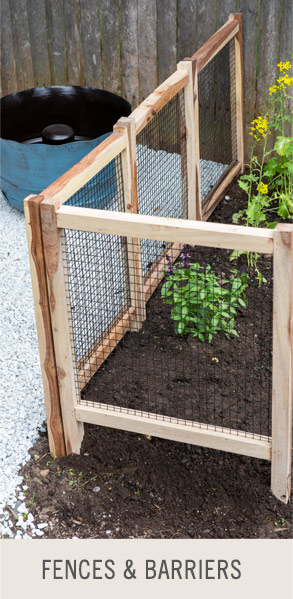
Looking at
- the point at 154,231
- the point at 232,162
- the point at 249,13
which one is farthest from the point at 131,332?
the point at 249,13

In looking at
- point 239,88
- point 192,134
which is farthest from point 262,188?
point 239,88

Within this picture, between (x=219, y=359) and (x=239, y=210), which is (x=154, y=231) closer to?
(x=219, y=359)

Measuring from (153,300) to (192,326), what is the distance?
0.43 m

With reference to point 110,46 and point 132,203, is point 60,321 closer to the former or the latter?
point 132,203

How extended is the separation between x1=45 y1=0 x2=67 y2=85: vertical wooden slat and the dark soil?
3046 millimetres

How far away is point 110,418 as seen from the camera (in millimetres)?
3387

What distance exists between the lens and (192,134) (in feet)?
15.5

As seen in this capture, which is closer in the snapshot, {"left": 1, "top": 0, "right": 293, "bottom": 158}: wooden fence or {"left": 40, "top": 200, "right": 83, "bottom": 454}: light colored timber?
{"left": 40, "top": 200, "right": 83, "bottom": 454}: light colored timber

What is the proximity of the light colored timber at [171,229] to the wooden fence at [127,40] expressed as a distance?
10.2ft

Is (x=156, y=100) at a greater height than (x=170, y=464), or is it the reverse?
(x=156, y=100)

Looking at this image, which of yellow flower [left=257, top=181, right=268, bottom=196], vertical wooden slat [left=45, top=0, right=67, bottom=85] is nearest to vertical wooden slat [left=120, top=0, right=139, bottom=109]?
vertical wooden slat [left=45, top=0, right=67, bottom=85]

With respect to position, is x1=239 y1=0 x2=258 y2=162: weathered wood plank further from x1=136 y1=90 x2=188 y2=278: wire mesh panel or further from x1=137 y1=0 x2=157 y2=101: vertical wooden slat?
x1=136 y1=90 x2=188 y2=278: wire mesh panel

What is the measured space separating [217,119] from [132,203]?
1947 millimetres

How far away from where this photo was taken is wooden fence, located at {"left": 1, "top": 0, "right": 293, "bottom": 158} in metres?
5.59
